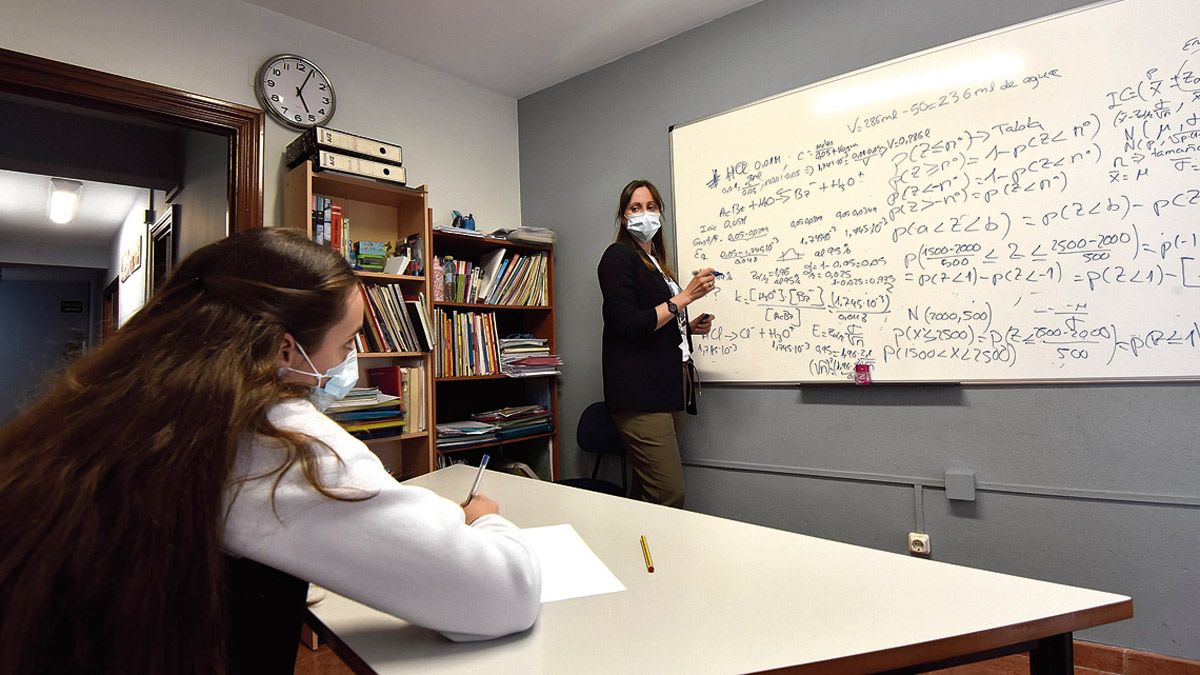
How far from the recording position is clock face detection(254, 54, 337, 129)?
2.52 meters

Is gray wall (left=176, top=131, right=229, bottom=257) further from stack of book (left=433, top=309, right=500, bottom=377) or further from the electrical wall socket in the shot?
the electrical wall socket

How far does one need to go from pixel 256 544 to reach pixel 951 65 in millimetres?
2553

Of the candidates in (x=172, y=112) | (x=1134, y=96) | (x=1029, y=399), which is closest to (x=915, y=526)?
(x=1029, y=399)

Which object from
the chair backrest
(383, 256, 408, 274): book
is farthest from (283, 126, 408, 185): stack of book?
the chair backrest

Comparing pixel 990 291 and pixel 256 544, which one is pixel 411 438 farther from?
pixel 990 291

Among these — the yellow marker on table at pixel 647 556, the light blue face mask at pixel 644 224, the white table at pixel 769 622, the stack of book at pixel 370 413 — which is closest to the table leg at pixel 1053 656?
the white table at pixel 769 622

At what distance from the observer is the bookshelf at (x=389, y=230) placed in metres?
2.44

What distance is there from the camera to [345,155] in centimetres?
245

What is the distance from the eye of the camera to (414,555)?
2.09ft

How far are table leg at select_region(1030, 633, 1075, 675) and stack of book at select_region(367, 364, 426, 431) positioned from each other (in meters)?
2.30

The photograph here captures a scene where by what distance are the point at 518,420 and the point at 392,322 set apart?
2.87 ft

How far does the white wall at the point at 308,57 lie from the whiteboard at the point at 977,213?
1391 millimetres

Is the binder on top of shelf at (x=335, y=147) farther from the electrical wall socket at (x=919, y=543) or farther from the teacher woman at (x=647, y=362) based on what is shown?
the electrical wall socket at (x=919, y=543)

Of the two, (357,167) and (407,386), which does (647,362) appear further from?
(357,167)
